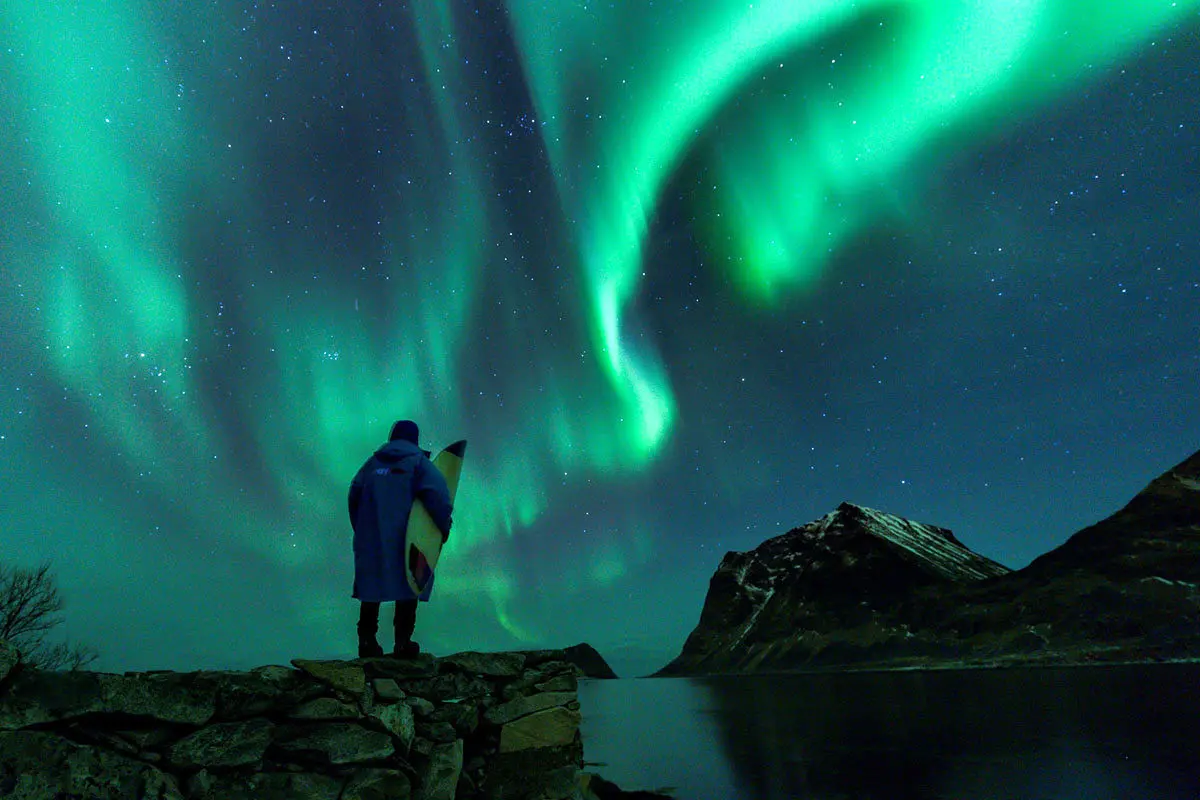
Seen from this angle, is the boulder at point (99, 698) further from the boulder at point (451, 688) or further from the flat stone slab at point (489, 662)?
the flat stone slab at point (489, 662)

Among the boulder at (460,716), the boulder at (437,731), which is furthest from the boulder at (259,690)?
the boulder at (460,716)

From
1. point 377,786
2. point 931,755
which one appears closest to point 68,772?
point 377,786

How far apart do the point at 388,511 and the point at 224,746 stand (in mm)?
2701

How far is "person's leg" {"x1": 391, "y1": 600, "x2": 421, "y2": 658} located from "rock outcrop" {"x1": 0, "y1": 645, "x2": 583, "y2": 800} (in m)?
0.57

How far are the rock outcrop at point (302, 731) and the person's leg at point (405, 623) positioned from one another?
22.4 inches

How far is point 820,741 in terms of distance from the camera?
4331cm

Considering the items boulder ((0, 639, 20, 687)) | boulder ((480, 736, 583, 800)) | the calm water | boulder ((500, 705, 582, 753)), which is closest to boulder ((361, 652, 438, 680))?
boulder ((500, 705, 582, 753))

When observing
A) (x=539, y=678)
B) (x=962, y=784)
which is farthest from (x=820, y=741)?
(x=539, y=678)

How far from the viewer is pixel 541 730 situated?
6.23 meters

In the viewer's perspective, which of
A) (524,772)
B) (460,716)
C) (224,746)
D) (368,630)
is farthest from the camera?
(368,630)

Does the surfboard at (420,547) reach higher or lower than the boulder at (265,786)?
higher

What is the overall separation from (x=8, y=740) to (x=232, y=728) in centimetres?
123

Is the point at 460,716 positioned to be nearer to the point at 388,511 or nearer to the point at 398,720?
the point at 398,720

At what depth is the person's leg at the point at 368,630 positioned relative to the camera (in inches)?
256
